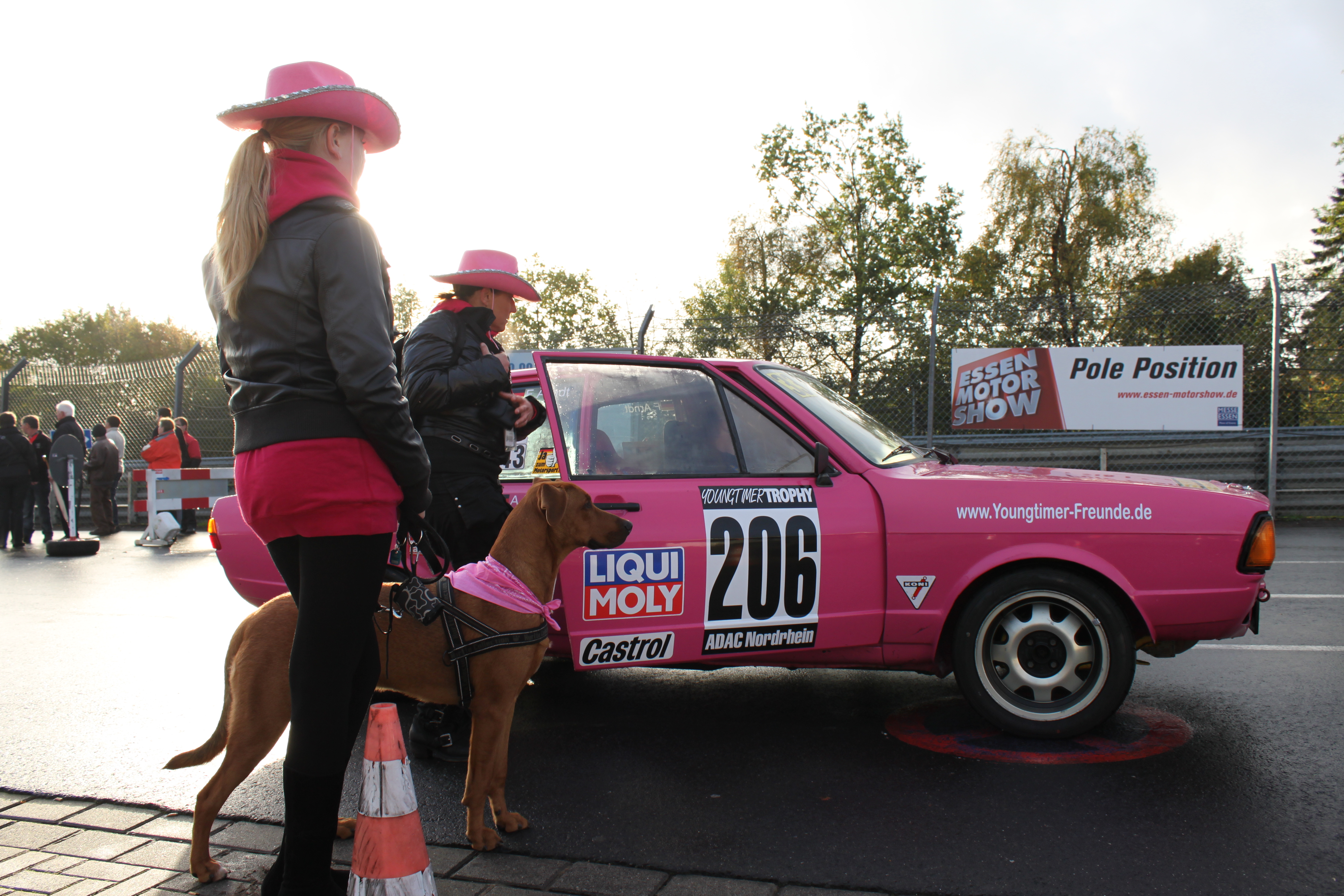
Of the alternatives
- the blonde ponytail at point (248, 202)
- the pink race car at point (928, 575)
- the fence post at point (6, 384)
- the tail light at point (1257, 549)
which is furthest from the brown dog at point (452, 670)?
the fence post at point (6, 384)

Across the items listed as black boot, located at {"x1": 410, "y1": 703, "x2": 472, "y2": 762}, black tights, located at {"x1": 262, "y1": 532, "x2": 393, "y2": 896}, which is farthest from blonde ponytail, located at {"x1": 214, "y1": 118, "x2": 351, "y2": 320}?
black boot, located at {"x1": 410, "y1": 703, "x2": 472, "y2": 762}

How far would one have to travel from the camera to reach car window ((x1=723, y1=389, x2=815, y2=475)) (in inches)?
156

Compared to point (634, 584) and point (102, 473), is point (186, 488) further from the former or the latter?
point (634, 584)

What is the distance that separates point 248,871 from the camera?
265 cm

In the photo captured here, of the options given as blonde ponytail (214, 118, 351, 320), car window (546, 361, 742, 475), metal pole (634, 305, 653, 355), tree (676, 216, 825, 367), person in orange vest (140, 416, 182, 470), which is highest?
tree (676, 216, 825, 367)

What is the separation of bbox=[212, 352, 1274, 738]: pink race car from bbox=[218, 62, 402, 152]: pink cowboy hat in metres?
1.89

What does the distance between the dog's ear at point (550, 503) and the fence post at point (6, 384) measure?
54.1ft

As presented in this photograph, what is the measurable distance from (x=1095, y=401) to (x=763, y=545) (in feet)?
29.5

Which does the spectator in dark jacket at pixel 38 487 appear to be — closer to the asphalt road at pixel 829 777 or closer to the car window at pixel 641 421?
the asphalt road at pixel 829 777

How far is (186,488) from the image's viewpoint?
43.0 ft

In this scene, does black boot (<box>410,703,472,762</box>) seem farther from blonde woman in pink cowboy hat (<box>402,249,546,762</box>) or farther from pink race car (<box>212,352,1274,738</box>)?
pink race car (<box>212,352,1274,738</box>)

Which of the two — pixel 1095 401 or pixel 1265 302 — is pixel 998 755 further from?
pixel 1265 302

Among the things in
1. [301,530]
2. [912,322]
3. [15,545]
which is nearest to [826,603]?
[301,530]

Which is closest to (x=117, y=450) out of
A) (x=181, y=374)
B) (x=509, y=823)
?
(x=181, y=374)
